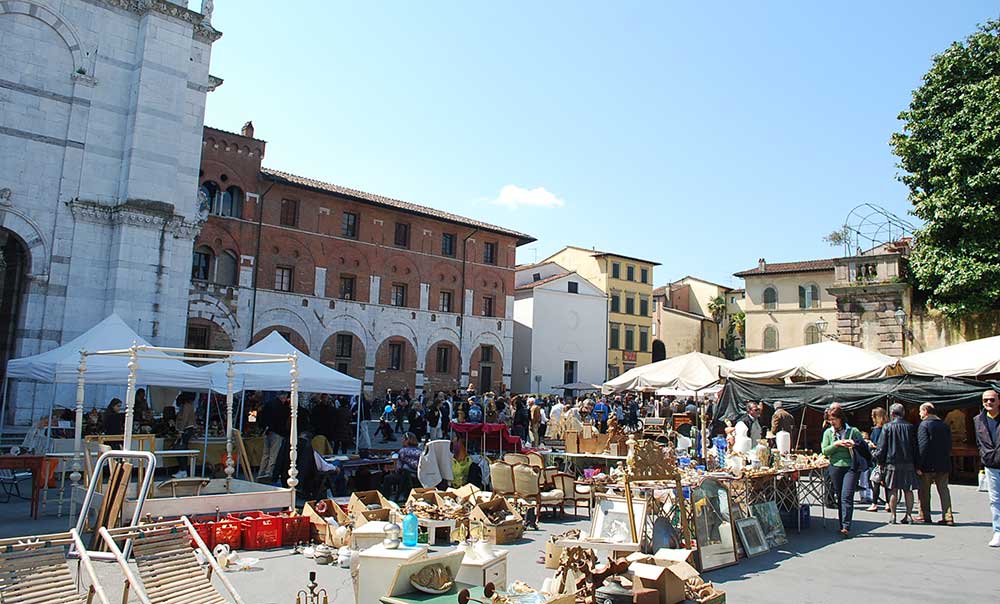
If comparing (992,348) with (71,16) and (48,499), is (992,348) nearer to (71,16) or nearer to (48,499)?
(48,499)

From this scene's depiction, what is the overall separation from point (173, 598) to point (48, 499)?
24.0 feet

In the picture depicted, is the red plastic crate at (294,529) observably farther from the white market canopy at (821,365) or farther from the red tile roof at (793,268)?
the red tile roof at (793,268)

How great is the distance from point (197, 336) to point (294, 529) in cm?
2008

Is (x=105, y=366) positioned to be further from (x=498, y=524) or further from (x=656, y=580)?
(x=656, y=580)

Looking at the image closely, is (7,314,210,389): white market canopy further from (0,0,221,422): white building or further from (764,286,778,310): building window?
(764,286,778,310): building window

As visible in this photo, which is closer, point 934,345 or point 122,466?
point 122,466

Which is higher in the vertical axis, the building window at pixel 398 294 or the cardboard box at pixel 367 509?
the building window at pixel 398 294

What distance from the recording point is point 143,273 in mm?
17125

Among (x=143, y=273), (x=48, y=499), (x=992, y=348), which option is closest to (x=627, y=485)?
(x=48, y=499)

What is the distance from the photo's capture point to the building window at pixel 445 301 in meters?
33.8

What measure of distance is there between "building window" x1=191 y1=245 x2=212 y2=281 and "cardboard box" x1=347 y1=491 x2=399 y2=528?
20.2 m

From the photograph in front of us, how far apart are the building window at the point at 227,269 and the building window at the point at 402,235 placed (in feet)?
25.2

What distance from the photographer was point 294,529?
7941mm

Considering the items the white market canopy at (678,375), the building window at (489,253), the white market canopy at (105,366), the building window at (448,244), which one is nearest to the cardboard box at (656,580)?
the white market canopy at (105,366)
